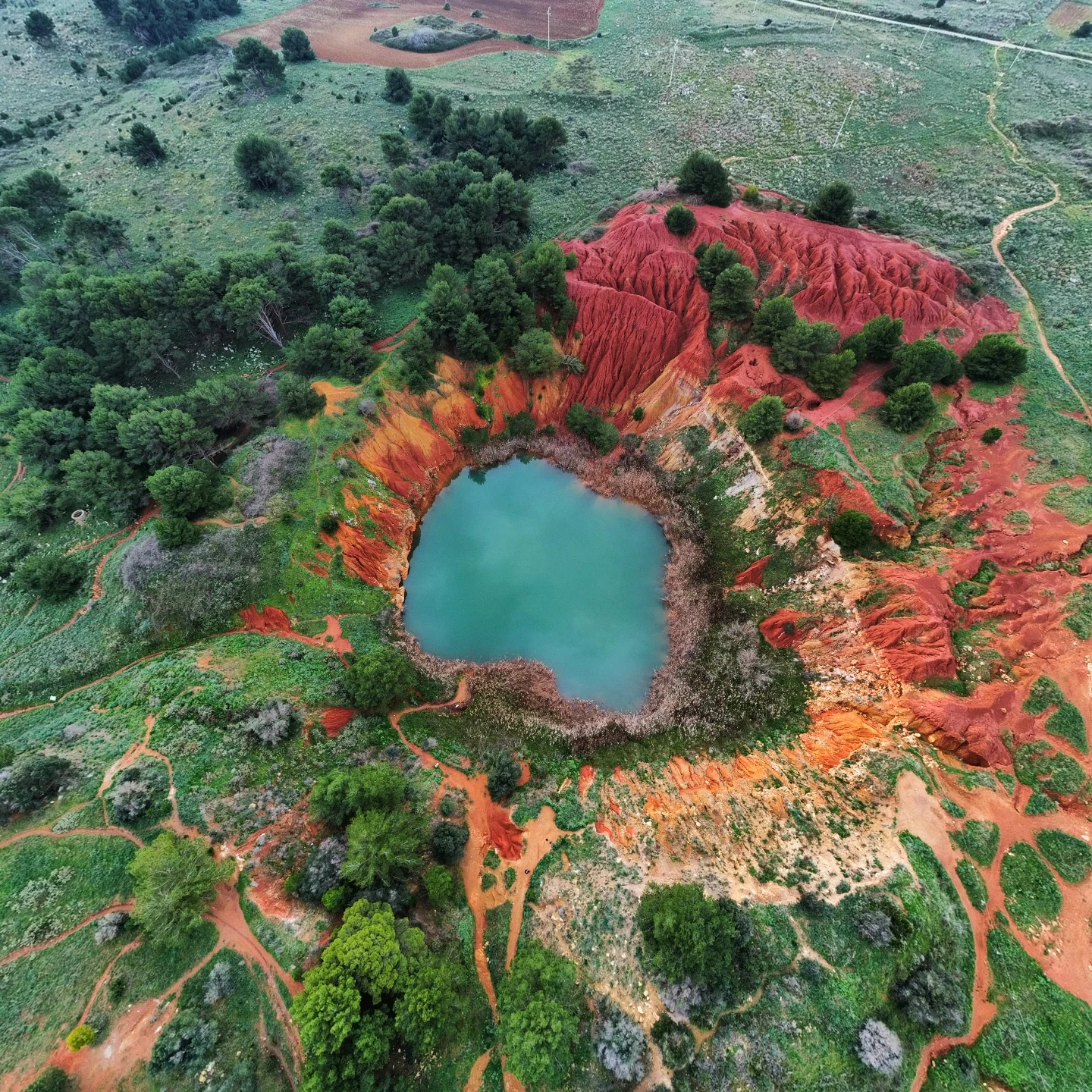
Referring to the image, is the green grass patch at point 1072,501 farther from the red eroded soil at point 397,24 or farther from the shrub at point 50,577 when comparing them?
the red eroded soil at point 397,24

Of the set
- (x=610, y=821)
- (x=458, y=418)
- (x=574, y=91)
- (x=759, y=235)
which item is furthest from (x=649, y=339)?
(x=574, y=91)

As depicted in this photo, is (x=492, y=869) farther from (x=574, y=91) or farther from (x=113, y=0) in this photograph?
(x=113, y=0)

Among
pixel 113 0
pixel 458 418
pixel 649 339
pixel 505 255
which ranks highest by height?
pixel 113 0

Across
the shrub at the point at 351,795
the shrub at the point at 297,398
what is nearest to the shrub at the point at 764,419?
the shrub at the point at 297,398

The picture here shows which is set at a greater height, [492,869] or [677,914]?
[677,914]

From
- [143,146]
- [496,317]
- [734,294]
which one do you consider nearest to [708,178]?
[734,294]

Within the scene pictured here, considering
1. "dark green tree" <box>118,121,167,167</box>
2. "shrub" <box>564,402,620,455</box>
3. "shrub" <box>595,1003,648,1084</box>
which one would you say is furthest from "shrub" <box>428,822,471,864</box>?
"dark green tree" <box>118,121,167,167</box>
